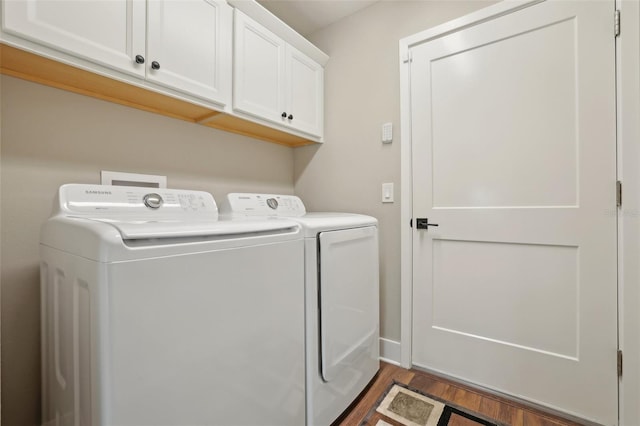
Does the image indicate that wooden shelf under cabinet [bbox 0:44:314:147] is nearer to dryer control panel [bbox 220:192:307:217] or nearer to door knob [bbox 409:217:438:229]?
dryer control panel [bbox 220:192:307:217]

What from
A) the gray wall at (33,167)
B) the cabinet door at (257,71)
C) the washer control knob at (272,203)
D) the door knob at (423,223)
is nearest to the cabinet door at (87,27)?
the gray wall at (33,167)

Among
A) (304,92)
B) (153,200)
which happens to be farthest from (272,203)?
(304,92)

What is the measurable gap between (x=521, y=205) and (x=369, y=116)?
1.08 metres

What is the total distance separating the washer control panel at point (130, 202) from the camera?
1.02m

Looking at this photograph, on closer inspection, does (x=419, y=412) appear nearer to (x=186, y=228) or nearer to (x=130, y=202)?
(x=186, y=228)

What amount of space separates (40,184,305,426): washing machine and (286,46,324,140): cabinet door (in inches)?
43.1

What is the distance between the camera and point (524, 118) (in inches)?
55.7

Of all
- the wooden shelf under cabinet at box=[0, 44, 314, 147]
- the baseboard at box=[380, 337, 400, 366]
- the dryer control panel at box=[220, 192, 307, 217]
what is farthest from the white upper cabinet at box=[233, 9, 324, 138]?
the baseboard at box=[380, 337, 400, 366]

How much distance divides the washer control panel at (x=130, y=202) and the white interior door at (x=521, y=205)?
1306 mm

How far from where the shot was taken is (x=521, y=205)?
1.43 meters

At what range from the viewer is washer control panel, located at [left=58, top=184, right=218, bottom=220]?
1021 mm

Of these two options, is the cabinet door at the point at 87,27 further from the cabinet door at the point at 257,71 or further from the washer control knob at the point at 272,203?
the washer control knob at the point at 272,203

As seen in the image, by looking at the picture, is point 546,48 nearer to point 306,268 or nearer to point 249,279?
point 306,268

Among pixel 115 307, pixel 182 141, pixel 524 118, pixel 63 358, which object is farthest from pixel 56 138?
pixel 524 118
